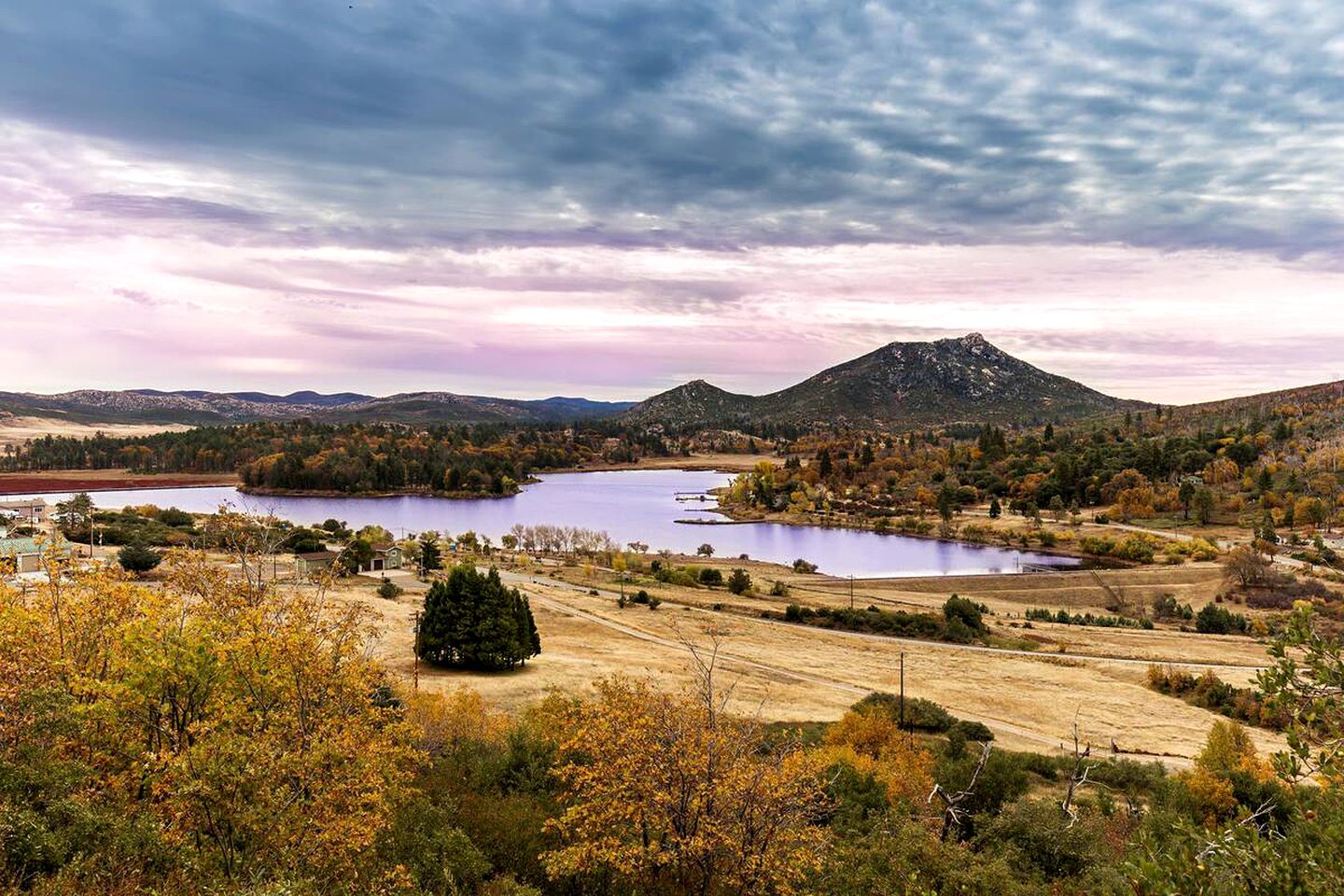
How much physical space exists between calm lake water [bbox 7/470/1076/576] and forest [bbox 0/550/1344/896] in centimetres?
7153

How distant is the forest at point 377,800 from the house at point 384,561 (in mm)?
54213

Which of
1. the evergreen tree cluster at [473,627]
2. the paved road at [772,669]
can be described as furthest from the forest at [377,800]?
the evergreen tree cluster at [473,627]

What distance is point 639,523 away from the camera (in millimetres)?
123625

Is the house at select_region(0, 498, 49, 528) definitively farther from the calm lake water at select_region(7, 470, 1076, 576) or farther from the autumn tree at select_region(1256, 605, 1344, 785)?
the autumn tree at select_region(1256, 605, 1344, 785)

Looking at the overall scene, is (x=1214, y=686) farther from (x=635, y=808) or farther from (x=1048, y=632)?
(x=635, y=808)

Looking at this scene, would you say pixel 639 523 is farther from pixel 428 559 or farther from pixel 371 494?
pixel 371 494

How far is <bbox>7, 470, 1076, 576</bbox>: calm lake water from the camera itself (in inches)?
3733

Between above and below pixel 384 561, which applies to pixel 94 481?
above

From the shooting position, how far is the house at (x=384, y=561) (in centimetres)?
6938

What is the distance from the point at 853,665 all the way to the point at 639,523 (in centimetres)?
8108

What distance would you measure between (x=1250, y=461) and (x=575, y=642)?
128m

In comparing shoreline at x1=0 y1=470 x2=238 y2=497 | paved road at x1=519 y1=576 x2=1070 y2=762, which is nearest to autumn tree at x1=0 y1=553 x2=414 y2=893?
paved road at x1=519 y1=576 x2=1070 y2=762

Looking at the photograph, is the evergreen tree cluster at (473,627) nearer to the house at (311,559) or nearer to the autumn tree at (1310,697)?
the house at (311,559)

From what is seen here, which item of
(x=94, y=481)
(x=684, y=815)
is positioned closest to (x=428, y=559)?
(x=684, y=815)
